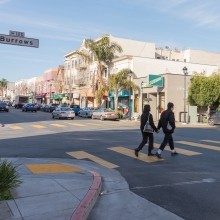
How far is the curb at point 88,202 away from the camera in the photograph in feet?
19.3

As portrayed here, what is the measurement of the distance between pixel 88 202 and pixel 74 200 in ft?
1.02

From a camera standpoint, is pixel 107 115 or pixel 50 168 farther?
pixel 107 115

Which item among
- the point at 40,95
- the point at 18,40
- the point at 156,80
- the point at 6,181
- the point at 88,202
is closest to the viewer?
the point at 88,202

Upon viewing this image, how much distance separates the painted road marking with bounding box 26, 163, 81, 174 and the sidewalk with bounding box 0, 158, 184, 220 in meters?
0.15

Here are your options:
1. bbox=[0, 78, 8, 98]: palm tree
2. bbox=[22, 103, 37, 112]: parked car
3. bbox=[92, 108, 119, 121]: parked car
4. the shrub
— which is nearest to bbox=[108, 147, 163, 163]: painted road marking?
the shrub

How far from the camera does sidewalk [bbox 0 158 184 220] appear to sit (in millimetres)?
6090

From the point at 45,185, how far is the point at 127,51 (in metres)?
51.7

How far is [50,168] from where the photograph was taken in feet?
33.3

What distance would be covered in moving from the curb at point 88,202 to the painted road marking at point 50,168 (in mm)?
1652

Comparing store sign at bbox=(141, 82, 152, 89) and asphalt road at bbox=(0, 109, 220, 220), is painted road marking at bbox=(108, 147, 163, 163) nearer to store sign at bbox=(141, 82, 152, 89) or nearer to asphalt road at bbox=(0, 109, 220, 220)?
asphalt road at bbox=(0, 109, 220, 220)

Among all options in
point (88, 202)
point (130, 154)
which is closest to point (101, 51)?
point (130, 154)

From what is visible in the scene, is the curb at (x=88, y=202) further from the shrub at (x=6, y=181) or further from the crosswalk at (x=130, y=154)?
the crosswalk at (x=130, y=154)

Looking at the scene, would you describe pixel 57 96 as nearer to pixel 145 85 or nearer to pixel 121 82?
pixel 121 82

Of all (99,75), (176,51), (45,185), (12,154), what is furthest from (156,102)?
(45,185)
